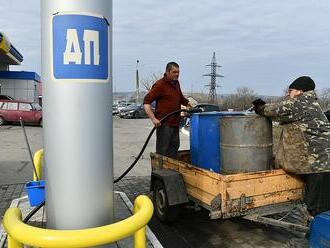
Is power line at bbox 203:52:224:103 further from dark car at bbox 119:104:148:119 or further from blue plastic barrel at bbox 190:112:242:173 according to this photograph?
blue plastic barrel at bbox 190:112:242:173

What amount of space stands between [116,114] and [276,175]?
4078 centimetres

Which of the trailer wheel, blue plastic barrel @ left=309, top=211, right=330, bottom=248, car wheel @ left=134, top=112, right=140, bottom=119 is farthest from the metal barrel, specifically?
car wheel @ left=134, top=112, right=140, bottom=119

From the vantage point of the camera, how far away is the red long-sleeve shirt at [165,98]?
6.61 m

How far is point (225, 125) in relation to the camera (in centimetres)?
539

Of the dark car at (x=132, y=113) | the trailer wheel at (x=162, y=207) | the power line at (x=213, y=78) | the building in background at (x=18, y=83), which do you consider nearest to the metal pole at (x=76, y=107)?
the trailer wheel at (x=162, y=207)

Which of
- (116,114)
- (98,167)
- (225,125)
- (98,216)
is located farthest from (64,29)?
(116,114)

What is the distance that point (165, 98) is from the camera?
666 centimetres

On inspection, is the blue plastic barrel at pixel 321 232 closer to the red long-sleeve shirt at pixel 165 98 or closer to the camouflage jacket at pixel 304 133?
the camouflage jacket at pixel 304 133

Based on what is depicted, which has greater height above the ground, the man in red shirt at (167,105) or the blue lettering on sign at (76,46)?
the blue lettering on sign at (76,46)

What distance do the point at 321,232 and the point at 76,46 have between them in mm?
2039

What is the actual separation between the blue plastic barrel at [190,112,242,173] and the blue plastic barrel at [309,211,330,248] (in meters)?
2.57

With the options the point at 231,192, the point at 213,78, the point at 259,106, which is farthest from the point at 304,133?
the point at 213,78

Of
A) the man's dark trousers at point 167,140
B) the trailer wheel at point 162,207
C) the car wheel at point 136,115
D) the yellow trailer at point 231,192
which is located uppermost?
the man's dark trousers at point 167,140

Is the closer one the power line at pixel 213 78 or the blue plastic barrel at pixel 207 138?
the blue plastic barrel at pixel 207 138
